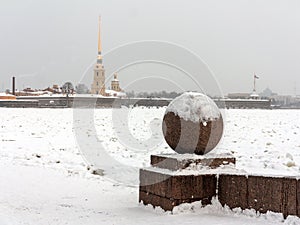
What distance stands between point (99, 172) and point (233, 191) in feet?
17.7

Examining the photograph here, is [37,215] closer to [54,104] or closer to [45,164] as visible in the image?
[45,164]

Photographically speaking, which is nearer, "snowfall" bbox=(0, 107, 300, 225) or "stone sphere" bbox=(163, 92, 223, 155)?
"snowfall" bbox=(0, 107, 300, 225)

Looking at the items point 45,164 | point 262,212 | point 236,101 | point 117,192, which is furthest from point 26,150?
point 236,101

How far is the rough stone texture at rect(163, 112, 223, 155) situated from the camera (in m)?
7.52

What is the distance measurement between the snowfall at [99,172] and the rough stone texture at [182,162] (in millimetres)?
676

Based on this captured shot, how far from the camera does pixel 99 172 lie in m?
11.8

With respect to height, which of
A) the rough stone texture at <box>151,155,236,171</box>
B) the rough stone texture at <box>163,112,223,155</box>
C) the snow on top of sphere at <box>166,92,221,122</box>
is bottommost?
the rough stone texture at <box>151,155,236,171</box>

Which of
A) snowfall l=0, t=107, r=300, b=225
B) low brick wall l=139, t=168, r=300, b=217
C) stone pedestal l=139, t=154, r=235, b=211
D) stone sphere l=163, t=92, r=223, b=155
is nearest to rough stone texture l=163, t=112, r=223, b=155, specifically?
stone sphere l=163, t=92, r=223, b=155

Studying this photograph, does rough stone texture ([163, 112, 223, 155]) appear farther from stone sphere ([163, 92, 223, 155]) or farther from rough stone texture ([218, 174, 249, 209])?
rough stone texture ([218, 174, 249, 209])

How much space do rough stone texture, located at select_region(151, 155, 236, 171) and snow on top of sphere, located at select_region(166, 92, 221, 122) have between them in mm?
710

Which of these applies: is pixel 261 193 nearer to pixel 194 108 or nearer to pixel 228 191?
pixel 228 191

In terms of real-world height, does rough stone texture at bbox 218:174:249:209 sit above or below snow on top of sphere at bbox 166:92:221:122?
below

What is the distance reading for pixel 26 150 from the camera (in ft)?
46.9

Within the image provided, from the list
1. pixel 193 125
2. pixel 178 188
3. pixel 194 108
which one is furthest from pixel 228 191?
pixel 194 108
